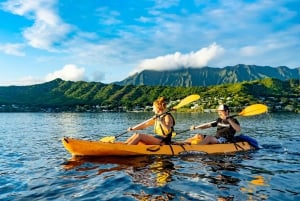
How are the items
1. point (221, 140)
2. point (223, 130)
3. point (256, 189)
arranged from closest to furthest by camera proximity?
point (256, 189) → point (221, 140) → point (223, 130)

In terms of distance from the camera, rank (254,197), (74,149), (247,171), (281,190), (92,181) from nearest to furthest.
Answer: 1. (254,197)
2. (281,190)
3. (92,181)
4. (247,171)
5. (74,149)

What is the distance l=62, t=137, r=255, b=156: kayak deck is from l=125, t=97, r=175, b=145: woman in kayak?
394 mm

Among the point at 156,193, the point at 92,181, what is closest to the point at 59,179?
the point at 92,181

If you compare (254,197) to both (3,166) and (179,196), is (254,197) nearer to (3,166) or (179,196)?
(179,196)

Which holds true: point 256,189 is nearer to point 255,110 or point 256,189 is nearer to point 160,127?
point 160,127

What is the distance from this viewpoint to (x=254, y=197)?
35.9ft

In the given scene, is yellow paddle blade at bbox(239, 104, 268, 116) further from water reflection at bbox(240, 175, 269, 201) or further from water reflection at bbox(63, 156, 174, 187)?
water reflection at bbox(240, 175, 269, 201)

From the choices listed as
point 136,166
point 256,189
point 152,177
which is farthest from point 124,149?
point 256,189

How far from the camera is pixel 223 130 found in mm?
21109

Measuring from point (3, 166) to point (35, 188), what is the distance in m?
5.57

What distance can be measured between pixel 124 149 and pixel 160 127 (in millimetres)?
2330

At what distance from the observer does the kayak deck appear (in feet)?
60.0

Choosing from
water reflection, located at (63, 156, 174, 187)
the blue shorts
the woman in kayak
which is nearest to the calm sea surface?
water reflection, located at (63, 156, 174, 187)

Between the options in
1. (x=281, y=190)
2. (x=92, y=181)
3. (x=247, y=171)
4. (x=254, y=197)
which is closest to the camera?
(x=254, y=197)
